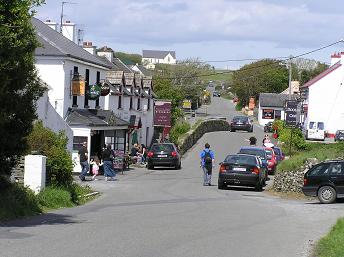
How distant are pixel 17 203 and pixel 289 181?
16.2 m

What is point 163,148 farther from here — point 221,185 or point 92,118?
point 221,185

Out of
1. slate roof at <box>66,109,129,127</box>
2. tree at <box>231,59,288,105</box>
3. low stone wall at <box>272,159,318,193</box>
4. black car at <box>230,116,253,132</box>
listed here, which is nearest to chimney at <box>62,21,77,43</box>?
slate roof at <box>66,109,129,127</box>

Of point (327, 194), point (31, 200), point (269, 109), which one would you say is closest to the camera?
point (31, 200)

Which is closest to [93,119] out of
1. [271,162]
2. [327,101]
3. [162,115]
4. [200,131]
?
[271,162]

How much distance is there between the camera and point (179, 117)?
7619 cm

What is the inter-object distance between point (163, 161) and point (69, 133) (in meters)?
9.38

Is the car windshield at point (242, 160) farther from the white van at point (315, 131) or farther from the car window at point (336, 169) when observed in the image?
the white van at point (315, 131)

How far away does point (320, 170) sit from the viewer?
2702cm

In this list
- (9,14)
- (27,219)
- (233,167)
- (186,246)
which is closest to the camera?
(186,246)

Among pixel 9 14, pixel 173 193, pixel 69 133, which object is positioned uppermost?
pixel 9 14

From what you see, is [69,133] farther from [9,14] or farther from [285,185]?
[9,14]

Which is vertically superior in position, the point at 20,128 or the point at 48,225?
the point at 20,128

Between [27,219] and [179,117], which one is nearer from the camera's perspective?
[27,219]

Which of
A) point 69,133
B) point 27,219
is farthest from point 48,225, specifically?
point 69,133
